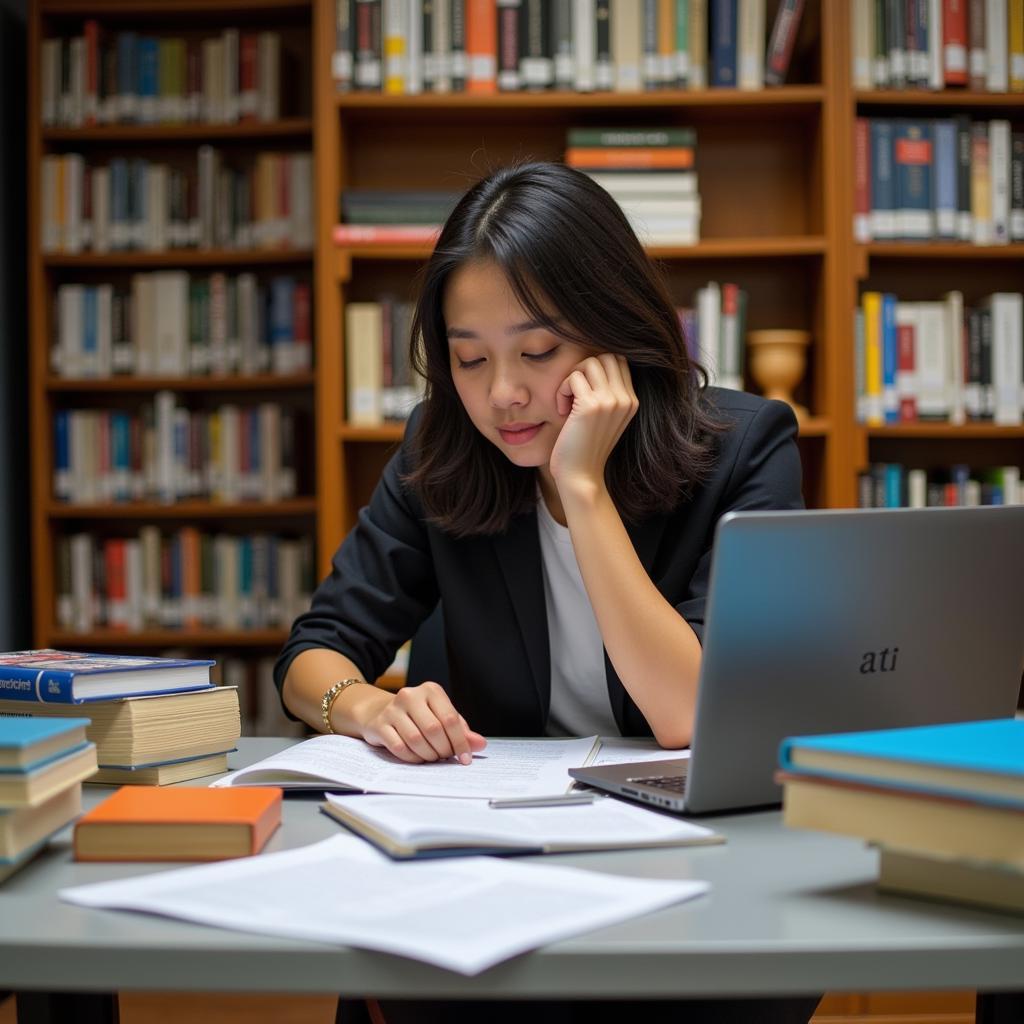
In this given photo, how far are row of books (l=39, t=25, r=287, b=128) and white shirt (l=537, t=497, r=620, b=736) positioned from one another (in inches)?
80.2

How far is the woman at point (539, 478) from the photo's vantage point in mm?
1411

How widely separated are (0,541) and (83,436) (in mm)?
353

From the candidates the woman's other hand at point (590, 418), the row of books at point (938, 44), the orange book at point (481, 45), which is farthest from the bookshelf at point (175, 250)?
the woman's other hand at point (590, 418)

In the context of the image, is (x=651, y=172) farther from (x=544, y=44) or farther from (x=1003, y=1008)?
(x=1003, y=1008)

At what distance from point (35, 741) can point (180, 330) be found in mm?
2587

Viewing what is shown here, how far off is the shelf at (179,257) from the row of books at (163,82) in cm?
34

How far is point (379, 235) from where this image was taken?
8.91 feet

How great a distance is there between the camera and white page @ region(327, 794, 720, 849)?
777 millimetres

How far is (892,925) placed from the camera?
66 cm

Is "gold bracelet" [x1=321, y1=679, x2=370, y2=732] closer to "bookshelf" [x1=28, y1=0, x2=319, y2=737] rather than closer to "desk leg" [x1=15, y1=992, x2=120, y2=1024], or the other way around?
"desk leg" [x1=15, y1=992, x2=120, y2=1024]

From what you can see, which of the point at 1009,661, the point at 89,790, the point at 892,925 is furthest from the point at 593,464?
the point at 892,925

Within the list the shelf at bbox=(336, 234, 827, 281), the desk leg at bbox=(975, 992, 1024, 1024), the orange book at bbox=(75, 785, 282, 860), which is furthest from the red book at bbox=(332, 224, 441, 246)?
the desk leg at bbox=(975, 992, 1024, 1024)

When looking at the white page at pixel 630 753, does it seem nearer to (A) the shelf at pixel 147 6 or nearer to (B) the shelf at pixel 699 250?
Result: (B) the shelf at pixel 699 250

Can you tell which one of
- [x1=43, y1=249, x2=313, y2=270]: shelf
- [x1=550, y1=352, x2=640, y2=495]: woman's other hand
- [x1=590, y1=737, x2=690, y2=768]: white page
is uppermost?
[x1=43, y1=249, x2=313, y2=270]: shelf
